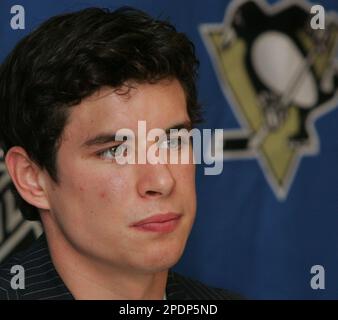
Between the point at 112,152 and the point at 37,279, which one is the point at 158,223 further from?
the point at 37,279

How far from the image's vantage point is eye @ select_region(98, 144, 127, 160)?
1.19m

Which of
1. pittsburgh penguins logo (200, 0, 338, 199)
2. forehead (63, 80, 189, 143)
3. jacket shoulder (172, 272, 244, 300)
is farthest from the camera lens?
pittsburgh penguins logo (200, 0, 338, 199)

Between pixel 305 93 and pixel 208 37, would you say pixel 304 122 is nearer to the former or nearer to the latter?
pixel 305 93

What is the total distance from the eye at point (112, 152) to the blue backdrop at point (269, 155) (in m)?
0.38

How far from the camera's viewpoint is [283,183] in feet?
5.18

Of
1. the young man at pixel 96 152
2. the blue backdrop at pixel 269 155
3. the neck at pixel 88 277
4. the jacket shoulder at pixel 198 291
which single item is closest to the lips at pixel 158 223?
the young man at pixel 96 152

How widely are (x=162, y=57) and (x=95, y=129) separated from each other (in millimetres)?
168

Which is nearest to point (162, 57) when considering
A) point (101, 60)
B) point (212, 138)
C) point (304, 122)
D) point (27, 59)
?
point (101, 60)

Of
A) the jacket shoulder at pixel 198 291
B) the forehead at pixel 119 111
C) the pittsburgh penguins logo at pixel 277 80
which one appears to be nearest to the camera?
the forehead at pixel 119 111

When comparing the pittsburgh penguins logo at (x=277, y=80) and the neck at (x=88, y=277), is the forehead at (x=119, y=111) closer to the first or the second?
the neck at (x=88, y=277)

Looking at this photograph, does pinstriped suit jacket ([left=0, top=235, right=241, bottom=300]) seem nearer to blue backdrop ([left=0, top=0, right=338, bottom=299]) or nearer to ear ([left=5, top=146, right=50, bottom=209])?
ear ([left=5, top=146, right=50, bottom=209])

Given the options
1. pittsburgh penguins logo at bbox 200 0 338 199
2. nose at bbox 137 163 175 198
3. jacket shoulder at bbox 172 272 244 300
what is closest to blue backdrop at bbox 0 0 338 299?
pittsburgh penguins logo at bbox 200 0 338 199

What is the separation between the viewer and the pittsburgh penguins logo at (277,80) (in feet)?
5.11

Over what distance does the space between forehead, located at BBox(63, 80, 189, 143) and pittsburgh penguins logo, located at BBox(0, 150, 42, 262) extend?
311mm
